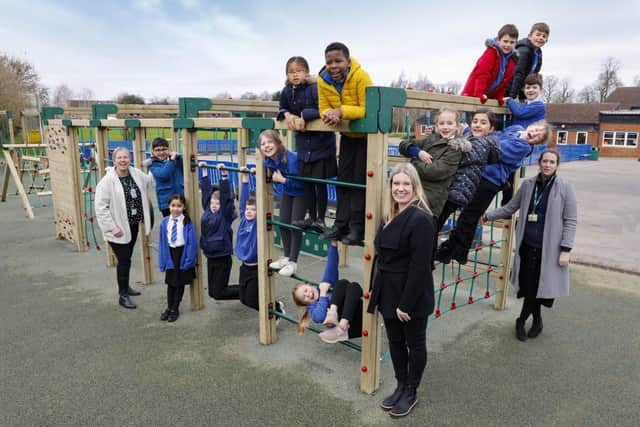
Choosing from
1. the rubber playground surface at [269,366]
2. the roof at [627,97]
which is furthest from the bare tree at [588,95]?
the rubber playground surface at [269,366]

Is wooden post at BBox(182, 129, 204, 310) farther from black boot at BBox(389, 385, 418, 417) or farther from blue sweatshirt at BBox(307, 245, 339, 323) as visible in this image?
black boot at BBox(389, 385, 418, 417)

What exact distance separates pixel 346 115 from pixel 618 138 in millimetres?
39978

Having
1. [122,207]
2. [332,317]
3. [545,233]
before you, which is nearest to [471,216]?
[545,233]

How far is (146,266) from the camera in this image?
559 cm

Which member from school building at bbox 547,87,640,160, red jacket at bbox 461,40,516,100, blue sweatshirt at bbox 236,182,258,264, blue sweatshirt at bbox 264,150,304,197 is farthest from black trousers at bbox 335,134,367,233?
school building at bbox 547,87,640,160

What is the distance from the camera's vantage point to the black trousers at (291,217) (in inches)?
153

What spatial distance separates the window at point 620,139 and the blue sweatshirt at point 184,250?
39.4 meters

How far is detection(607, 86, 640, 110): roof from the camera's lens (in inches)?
1832

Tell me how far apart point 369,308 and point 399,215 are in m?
0.67

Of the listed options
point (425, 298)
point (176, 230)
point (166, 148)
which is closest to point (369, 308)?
point (425, 298)

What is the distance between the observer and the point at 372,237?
10.3 feet

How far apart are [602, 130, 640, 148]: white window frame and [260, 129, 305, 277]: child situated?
3905 centimetres

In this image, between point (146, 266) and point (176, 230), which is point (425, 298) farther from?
point (146, 266)

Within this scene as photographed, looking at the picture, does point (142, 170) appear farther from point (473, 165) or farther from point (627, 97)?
point (627, 97)
